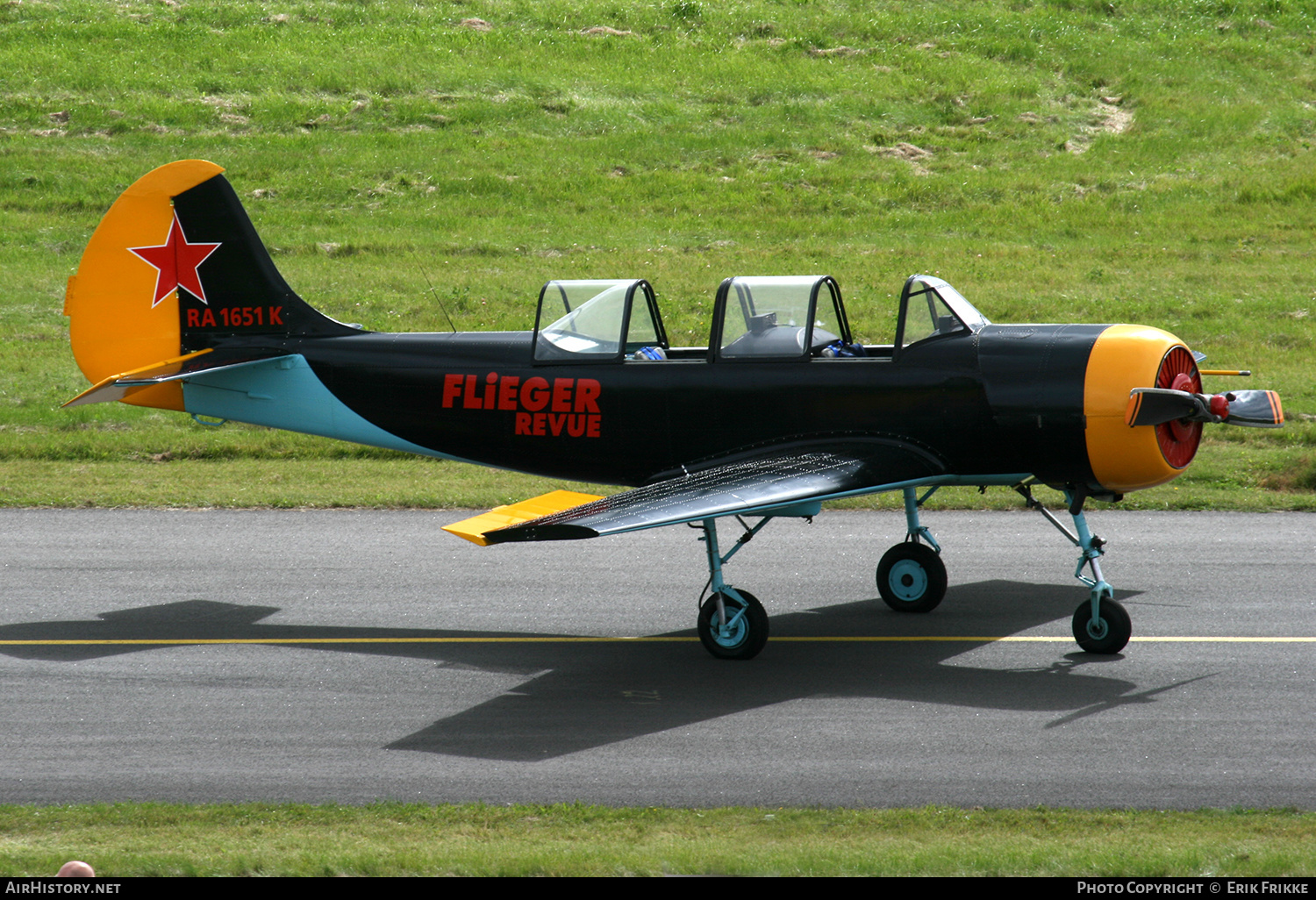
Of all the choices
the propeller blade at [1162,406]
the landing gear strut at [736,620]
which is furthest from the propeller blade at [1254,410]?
the landing gear strut at [736,620]

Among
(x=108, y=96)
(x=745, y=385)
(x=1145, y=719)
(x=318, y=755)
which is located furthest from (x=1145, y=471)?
(x=108, y=96)

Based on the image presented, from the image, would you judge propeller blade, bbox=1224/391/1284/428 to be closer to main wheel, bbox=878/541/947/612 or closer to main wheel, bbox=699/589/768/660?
main wheel, bbox=878/541/947/612

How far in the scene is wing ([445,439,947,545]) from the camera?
835cm

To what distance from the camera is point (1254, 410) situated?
884 centimetres

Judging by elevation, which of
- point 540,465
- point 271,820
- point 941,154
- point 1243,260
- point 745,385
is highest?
point 941,154

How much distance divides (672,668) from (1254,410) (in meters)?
4.56

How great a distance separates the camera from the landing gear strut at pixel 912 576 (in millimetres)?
10578

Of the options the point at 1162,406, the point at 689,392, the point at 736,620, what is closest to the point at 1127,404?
the point at 1162,406

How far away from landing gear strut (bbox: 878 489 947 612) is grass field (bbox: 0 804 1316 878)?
12.6 feet

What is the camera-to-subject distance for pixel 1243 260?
26.6 meters

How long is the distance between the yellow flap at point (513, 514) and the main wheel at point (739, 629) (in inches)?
61.3

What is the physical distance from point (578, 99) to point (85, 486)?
2428 centimetres

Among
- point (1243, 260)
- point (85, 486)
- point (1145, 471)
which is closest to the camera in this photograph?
point (1145, 471)
